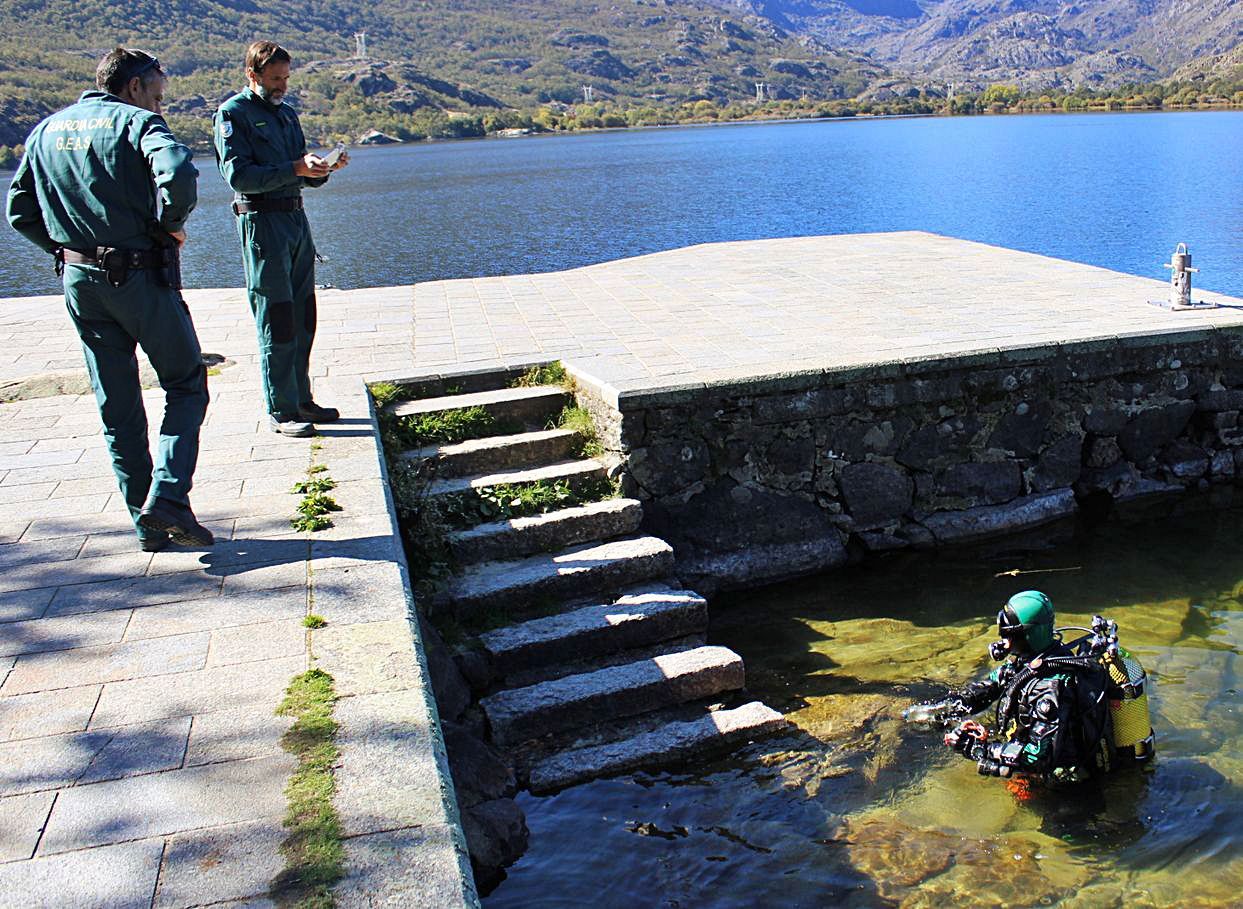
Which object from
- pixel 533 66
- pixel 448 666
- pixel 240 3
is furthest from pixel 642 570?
pixel 533 66

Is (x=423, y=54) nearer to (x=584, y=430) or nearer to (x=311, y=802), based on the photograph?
(x=584, y=430)

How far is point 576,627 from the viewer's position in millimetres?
5355

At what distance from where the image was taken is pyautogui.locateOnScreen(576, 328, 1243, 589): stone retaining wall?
6562 millimetres

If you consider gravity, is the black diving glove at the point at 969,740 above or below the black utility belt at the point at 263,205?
below

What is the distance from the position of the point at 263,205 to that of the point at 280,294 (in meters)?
0.46

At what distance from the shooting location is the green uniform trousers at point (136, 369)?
14.2 ft

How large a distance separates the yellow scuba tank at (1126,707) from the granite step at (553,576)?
7.42ft

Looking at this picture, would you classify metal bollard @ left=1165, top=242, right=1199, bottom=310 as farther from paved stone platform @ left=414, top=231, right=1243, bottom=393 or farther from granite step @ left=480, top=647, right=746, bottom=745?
granite step @ left=480, top=647, right=746, bottom=745

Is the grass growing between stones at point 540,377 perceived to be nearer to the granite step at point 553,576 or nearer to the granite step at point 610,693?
the granite step at point 553,576

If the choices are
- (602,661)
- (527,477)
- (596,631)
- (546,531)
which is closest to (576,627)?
(596,631)

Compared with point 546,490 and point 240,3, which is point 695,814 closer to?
point 546,490

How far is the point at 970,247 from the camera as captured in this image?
1119 cm

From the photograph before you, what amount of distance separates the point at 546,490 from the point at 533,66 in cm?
11338

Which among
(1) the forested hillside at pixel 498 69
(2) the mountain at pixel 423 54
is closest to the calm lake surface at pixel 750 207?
(1) the forested hillside at pixel 498 69
